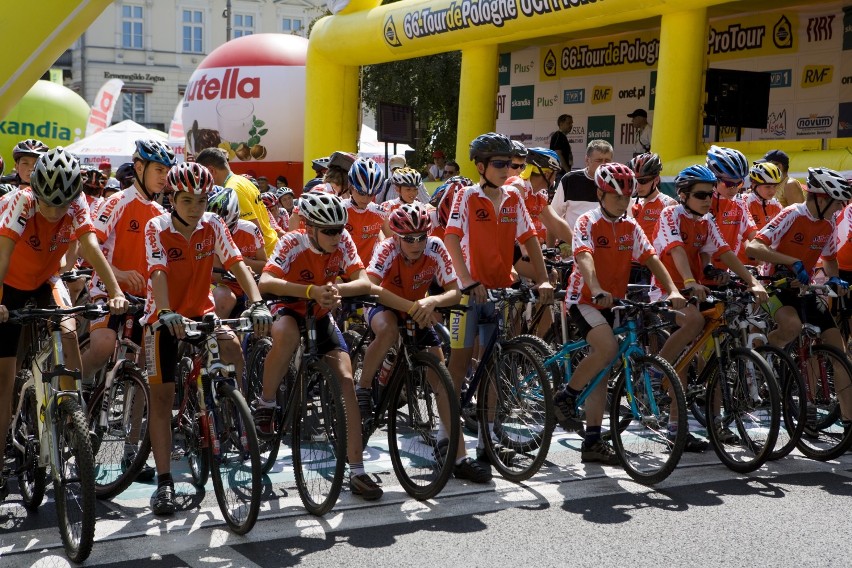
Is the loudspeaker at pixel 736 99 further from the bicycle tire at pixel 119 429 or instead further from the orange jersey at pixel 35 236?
the orange jersey at pixel 35 236

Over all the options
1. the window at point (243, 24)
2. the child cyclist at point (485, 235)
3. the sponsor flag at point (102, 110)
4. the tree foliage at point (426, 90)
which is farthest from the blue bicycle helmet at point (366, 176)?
the window at point (243, 24)

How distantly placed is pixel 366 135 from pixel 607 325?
72.3 ft

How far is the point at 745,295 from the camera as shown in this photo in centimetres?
772

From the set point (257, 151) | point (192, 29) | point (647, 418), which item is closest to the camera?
point (647, 418)

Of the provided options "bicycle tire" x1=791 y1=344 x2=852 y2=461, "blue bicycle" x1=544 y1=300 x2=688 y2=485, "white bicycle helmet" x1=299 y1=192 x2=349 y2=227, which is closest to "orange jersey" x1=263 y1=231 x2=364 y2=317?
"white bicycle helmet" x1=299 y1=192 x2=349 y2=227

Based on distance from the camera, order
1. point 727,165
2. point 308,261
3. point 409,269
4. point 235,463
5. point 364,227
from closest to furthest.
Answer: point 235,463 < point 308,261 < point 409,269 < point 727,165 < point 364,227

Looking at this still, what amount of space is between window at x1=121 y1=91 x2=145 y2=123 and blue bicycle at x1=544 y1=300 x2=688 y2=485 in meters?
61.6

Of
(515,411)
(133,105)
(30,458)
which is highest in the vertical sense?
(133,105)

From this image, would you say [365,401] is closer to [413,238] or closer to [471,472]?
[471,472]

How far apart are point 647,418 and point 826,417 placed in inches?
75.8

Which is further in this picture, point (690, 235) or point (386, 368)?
point (690, 235)

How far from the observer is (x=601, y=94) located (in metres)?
24.0

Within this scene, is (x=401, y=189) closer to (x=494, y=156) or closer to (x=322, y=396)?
(x=494, y=156)

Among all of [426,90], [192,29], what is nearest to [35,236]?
[426,90]
